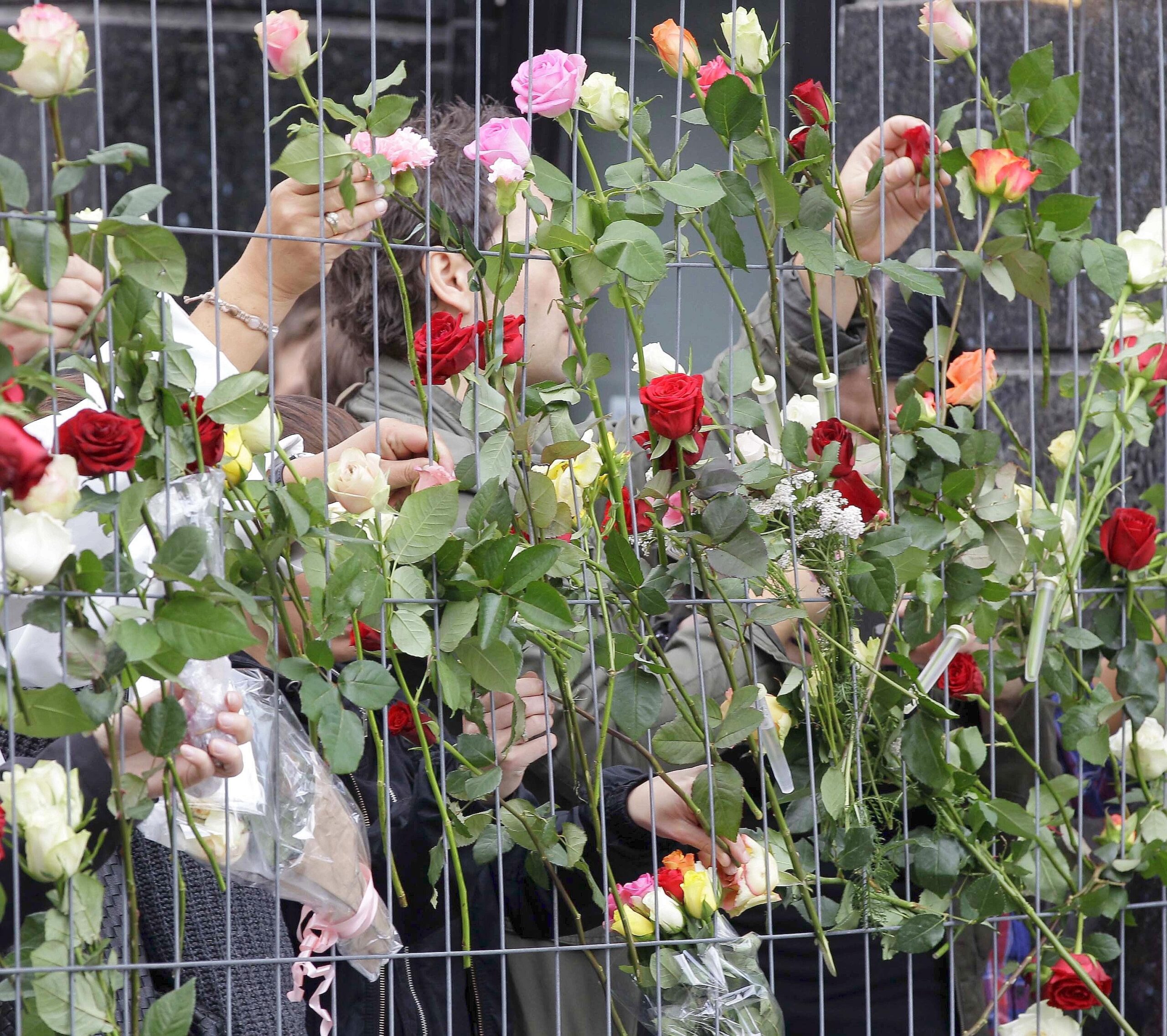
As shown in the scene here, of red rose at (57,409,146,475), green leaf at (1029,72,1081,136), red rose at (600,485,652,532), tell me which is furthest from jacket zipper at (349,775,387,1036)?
green leaf at (1029,72,1081,136)

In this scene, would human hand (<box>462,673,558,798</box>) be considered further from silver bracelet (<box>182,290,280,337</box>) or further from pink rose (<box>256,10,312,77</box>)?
pink rose (<box>256,10,312,77</box>)

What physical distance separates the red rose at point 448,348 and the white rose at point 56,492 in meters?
0.30

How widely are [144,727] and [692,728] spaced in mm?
466

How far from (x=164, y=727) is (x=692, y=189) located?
61cm

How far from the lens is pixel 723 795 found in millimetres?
1204

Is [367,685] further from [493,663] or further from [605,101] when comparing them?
[605,101]

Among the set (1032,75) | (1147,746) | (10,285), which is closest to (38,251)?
(10,285)

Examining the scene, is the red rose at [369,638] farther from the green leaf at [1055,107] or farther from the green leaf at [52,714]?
the green leaf at [1055,107]

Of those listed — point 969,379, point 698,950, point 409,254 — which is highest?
point 409,254

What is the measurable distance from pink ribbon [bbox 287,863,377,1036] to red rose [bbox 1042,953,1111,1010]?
2.12ft

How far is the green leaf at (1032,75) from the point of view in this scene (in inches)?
50.4

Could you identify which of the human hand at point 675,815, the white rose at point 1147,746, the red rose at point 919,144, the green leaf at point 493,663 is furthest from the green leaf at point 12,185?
the white rose at point 1147,746

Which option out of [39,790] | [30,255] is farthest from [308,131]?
[39,790]

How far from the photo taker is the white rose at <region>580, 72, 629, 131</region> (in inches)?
47.5
